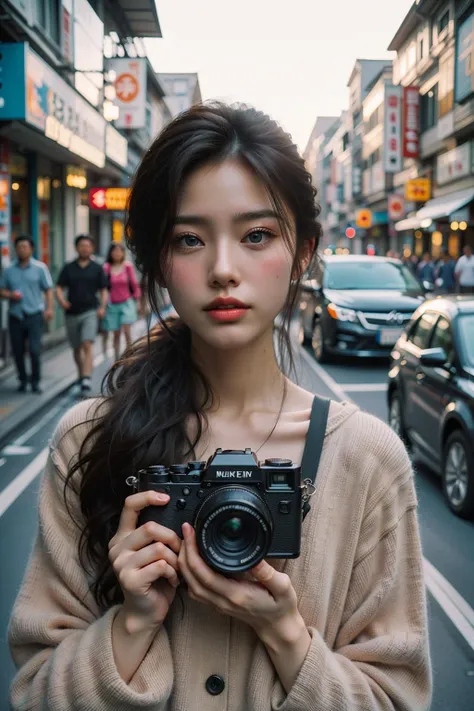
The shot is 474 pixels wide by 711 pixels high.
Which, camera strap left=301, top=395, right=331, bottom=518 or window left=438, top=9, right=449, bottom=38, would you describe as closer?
camera strap left=301, top=395, right=331, bottom=518

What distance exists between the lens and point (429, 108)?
4019 cm

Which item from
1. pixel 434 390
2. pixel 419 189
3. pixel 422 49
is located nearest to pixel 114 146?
pixel 434 390

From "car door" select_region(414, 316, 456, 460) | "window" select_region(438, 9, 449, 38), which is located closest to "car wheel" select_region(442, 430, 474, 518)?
"car door" select_region(414, 316, 456, 460)

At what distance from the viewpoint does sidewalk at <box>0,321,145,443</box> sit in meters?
8.98

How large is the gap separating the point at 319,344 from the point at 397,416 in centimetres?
671

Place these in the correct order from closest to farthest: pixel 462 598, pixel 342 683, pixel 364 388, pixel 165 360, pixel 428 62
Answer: pixel 342 683 < pixel 165 360 < pixel 462 598 < pixel 364 388 < pixel 428 62

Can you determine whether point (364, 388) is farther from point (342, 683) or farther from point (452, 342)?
point (342, 683)

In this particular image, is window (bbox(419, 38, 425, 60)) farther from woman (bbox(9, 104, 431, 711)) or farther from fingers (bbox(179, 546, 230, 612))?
fingers (bbox(179, 546, 230, 612))

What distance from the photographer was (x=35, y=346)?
10.6 m

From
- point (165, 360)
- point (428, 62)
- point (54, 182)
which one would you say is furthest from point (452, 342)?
point (428, 62)

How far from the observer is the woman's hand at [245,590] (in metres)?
1.30

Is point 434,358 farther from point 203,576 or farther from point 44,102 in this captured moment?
point 44,102

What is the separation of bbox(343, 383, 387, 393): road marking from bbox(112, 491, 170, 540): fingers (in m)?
9.90

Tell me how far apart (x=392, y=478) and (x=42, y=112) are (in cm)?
1186
